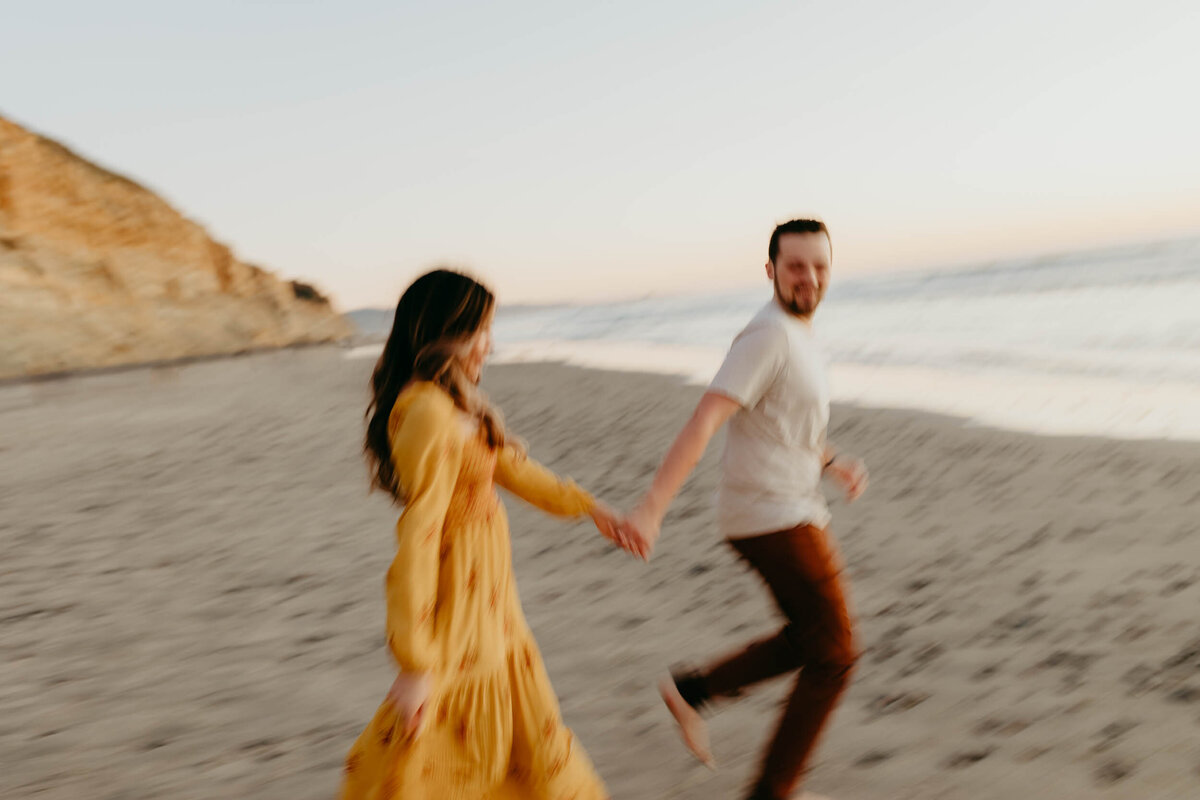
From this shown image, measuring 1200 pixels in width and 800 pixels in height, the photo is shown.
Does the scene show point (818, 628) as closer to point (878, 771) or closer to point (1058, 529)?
point (878, 771)

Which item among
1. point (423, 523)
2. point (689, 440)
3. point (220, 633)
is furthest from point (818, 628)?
point (220, 633)

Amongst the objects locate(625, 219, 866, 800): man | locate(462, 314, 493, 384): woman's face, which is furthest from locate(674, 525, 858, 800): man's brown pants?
locate(462, 314, 493, 384): woman's face

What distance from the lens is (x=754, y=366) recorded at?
2496 mm

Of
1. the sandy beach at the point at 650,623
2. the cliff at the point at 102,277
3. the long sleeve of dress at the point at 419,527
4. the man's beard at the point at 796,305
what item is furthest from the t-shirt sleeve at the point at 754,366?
the cliff at the point at 102,277

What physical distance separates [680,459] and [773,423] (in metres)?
0.27

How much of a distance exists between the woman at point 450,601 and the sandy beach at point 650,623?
105cm

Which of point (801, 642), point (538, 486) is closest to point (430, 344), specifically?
point (538, 486)

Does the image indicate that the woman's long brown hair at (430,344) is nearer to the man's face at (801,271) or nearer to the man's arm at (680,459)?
the man's arm at (680,459)

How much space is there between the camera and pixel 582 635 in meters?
4.62

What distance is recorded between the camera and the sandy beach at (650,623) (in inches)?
126

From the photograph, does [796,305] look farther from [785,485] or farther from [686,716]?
[686,716]

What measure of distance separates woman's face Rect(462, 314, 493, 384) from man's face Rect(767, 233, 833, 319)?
87 cm

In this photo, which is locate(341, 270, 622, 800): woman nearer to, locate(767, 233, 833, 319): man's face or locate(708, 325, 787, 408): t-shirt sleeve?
locate(708, 325, 787, 408): t-shirt sleeve

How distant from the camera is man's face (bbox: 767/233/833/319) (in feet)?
8.53
